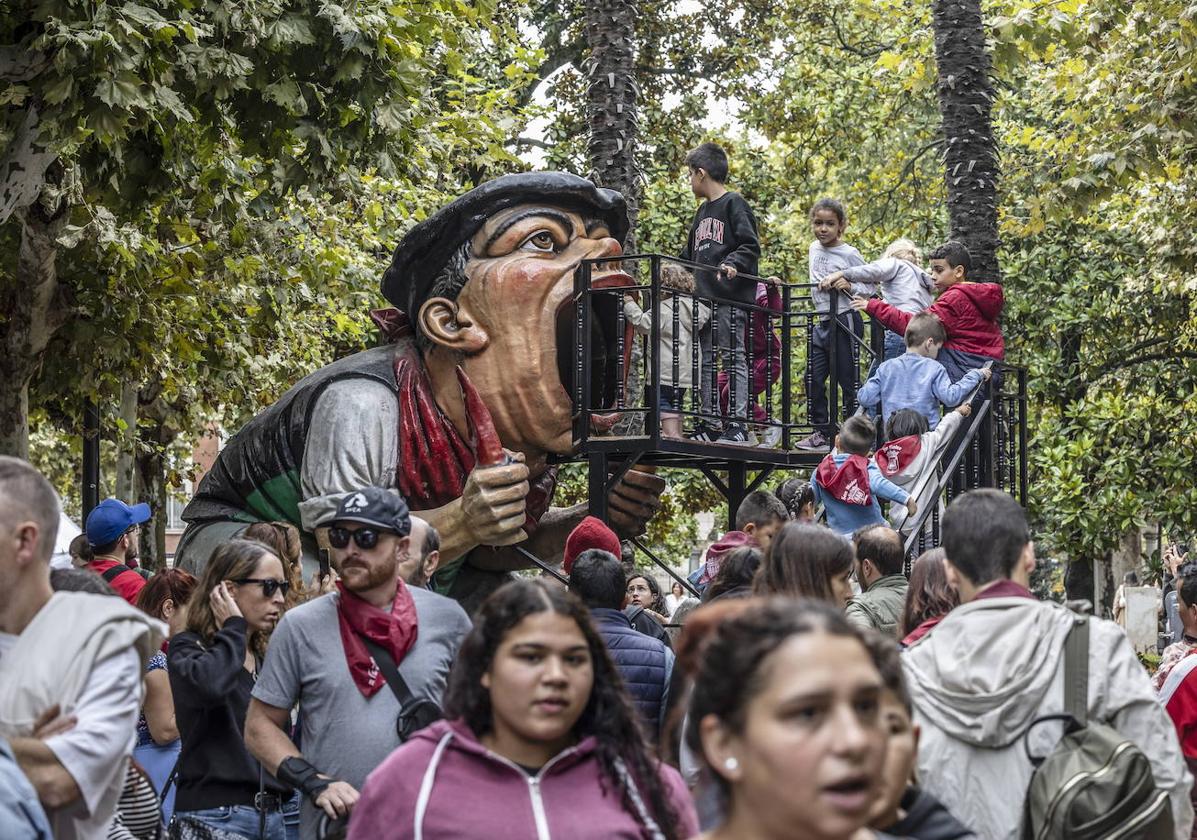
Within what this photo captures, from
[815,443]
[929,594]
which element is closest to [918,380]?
[815,443]

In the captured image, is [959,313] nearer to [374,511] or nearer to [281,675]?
[374,511]

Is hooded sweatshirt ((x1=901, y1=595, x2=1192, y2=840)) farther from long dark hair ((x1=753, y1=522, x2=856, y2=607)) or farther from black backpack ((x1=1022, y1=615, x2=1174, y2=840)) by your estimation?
long dark hair ((x1=753, y1=522, x2=856, y2=607))

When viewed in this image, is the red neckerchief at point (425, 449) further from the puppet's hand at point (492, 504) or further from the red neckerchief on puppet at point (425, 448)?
the puppet's hand at point (492, 504)

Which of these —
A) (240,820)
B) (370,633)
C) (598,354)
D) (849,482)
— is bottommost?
(240,820)

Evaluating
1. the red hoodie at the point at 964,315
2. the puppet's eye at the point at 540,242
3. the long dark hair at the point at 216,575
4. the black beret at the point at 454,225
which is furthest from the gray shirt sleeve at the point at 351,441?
the long dark hair at the point at 216,575

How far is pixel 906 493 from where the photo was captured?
11992mm

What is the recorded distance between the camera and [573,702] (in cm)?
448

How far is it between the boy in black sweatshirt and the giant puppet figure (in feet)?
2.82

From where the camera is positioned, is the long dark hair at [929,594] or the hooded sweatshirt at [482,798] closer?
the hooded sweatshirt at [482,798]

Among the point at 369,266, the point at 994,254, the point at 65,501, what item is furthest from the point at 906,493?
the point at 65,501

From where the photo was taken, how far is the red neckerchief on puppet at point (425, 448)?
11.4 metres

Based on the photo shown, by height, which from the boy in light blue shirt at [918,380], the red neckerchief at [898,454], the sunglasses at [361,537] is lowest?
the sunglasses at [361,537]

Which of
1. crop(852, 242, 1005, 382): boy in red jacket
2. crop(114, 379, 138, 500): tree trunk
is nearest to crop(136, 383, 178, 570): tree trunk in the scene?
crop(114, 379, 138, 500): tree trunk

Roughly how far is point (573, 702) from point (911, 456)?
803 centimetres
